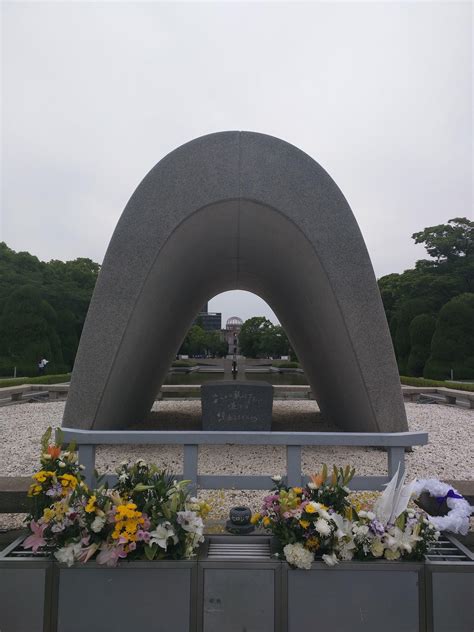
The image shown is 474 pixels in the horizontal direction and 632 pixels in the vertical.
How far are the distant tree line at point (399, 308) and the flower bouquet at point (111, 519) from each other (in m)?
22.2

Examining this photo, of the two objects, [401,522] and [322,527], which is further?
[401,522]

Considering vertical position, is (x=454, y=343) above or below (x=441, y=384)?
above

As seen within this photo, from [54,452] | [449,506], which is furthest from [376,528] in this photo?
[54,452]

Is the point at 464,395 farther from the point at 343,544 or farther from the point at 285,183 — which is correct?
the point at 343,544

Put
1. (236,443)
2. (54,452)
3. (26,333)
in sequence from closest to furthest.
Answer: (54,452), (236,443), (26,333)

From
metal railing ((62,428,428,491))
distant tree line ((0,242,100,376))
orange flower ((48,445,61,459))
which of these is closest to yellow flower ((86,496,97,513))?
orange flower ((48,445,61,459))

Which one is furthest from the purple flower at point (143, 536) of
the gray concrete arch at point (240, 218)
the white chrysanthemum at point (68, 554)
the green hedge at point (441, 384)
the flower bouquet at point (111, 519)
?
the green hedge at point (441, 384)

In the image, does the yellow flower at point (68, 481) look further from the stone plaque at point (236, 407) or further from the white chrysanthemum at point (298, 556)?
the stone plaque at point (236, 407)

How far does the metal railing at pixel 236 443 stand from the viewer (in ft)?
11.2

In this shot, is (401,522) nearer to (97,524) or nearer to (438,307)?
(97,524)

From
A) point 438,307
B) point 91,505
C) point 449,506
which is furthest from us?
point 438,307

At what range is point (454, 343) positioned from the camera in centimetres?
2202

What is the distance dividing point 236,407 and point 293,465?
3625 millimetres

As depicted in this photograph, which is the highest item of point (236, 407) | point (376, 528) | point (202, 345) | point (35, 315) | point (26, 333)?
point (35, 315)
